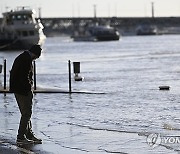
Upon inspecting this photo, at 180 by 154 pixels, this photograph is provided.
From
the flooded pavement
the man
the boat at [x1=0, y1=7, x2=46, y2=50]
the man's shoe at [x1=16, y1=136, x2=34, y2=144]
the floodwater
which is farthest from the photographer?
the boat at [x1=0, y1=7, x2=46, y2=50]

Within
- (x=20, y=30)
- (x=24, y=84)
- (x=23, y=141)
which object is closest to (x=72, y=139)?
(x=23, y=141)

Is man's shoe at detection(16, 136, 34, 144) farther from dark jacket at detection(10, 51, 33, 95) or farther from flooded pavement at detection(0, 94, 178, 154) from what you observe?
dark jacket at detection(10, 51, 33, 95)

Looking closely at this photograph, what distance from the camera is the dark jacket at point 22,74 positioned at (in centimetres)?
1315

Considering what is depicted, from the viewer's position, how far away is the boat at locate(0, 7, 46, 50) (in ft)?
365

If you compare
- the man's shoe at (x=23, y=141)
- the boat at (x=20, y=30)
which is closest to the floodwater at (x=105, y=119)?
the man's shoe at (x=23, y=141)

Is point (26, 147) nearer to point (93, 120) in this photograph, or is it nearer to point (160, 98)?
point (93, 120)

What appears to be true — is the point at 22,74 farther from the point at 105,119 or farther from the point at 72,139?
the point at 105,119

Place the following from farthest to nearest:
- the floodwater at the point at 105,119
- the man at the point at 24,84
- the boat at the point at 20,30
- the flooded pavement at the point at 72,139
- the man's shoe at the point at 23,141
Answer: the boat at the point at 20,30, the man's shoe at the point at 23,141, the man at the point at 24,84, the floodwater at the point at 105,119, the flooded pavement at the point at 72,139

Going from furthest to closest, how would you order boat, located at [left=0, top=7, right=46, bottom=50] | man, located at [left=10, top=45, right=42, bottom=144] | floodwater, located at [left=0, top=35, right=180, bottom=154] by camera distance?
boat, located at [left=0, top=7, right=46, bottom=50] < man, located at [left=10, top=45, right=42, bottom=144] < floodwater, located at [left=0, top=35, right=180, bottom=154]

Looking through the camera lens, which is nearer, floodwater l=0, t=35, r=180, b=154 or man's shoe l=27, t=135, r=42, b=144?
floodwater l=0, t=35, r=180, b=154

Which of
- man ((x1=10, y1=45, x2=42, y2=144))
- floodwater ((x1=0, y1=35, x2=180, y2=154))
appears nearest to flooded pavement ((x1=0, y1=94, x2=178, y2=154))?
floodwater ((x1=0, y1=35, x2=180, y2=154))

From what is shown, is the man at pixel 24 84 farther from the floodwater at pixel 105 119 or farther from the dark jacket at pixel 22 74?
the floodwater at pixel 105 119

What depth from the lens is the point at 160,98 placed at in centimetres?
2284

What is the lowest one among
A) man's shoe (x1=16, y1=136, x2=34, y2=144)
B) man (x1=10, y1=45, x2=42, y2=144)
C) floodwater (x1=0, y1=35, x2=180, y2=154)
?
floodwater (x1=0, y1=35, x2=180, y2=154)
